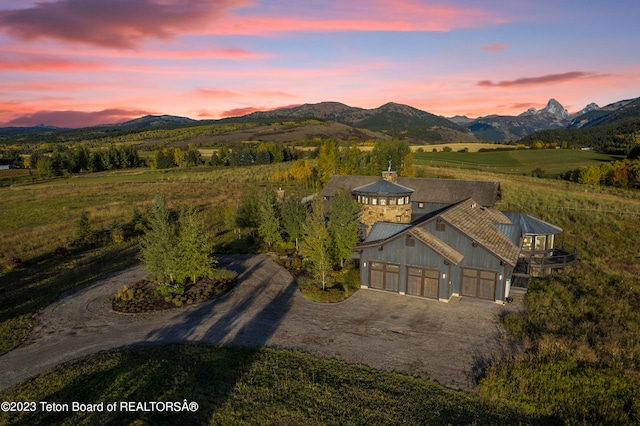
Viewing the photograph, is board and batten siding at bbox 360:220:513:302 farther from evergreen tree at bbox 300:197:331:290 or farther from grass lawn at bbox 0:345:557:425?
grass lawn at bbox 0:345:557:425

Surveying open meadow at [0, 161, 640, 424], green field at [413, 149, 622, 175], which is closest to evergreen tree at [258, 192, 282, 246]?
open meadow at [0, 161, 640, 424]

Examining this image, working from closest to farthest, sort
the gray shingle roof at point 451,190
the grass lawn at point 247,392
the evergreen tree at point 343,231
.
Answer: the grass lawn at point 247,392 → the evergreen tree at point 343,231 → the gray shingle roof at point 451,190

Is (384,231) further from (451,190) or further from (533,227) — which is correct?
(451,190)

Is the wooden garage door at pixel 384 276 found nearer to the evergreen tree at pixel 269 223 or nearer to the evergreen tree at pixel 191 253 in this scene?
the evergreen tree at pixel 191 253

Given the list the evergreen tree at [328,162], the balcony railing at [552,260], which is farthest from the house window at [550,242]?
the evergreen tree at [328,162]

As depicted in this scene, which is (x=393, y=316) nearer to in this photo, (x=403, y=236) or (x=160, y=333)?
(x=403, y=236)

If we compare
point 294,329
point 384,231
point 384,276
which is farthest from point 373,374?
point 384,231

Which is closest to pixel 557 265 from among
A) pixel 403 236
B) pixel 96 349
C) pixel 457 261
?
pixel 457 261

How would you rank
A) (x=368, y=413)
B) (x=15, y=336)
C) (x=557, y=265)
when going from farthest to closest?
(x=557, y=265) < (x=15, y=336) < (x=368, y=413)
